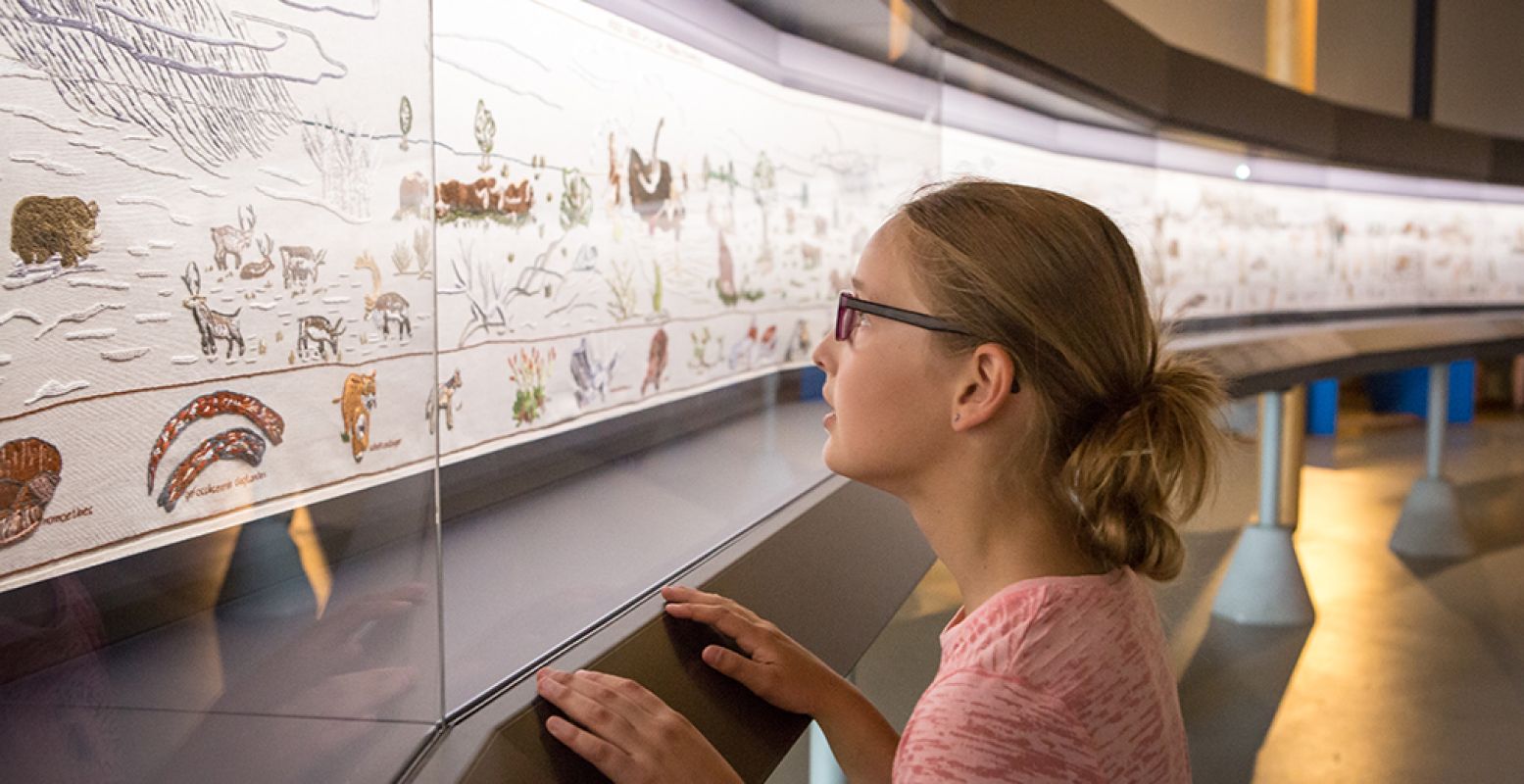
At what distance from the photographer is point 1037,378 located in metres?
1.13

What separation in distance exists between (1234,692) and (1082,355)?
11.6ft

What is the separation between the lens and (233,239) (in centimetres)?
63

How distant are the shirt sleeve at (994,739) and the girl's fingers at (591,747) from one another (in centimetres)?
22

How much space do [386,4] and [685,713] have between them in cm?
60

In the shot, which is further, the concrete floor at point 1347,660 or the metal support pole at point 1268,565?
the metal support pole at point 1268,565

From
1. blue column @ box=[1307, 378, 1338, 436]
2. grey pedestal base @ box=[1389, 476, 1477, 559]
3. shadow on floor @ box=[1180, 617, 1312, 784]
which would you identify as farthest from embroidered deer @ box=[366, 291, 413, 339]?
blue column @ box=[1307, 378, 1338, 436]

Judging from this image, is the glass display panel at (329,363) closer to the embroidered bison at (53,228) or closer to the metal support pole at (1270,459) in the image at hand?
the embroidered bison at (53,228)

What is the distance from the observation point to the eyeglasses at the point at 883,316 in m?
1.15

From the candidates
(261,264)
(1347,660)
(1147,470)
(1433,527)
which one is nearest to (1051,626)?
(1147,470)

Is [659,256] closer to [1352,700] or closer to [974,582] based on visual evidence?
[974,582]

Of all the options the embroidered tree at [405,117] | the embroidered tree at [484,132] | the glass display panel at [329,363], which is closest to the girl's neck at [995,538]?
the glass display panel at [329,363]

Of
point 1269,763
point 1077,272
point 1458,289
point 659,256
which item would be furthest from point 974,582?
point 1458,289

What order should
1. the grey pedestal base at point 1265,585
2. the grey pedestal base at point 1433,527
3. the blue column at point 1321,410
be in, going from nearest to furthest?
the grey pedestal base at point 1265,585 < the grey pedestal base at point 1433,527 < the blue column at point 1321,410

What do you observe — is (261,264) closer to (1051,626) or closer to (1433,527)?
(1051,626)
